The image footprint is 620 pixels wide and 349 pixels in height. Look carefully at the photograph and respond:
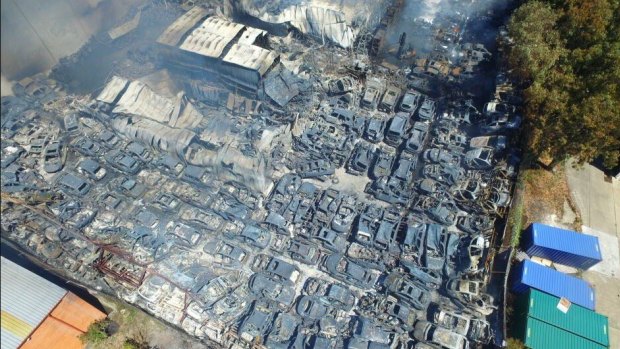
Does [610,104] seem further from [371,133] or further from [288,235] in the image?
[288,235]

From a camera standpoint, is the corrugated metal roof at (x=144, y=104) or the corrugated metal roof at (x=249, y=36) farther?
the corrugated metal roof at (x=249, y=36)

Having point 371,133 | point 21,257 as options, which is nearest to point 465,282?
point 371,133

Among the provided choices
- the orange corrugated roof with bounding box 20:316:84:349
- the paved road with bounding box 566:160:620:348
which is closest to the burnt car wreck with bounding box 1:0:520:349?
the orange corrugated roof with bounding box 20:316:84:349

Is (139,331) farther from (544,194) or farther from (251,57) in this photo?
(544,194)

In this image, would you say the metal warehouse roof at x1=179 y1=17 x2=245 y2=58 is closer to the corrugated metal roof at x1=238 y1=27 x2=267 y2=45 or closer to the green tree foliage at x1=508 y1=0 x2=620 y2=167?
the corrugated metal roof at x1=238 y1=27 x2=267 y2=45

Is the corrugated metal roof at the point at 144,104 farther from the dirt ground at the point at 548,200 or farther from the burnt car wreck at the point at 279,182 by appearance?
the dirt ground at the point at 548,200

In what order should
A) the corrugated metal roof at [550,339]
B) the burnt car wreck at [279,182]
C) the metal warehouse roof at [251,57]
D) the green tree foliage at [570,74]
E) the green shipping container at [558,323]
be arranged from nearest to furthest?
the corrugated metal roof at [550,339] → the green shipping container at [558,323] → the burnt car wreck at [279,182] → the green tree foliage at [570,74] → the metal warehouse roof at [251,57]

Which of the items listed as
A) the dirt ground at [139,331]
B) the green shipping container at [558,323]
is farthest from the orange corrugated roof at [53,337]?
the green shipping container at [558,323]

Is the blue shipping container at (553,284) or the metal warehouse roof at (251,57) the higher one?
the metal warehouse roof at (251,57)
